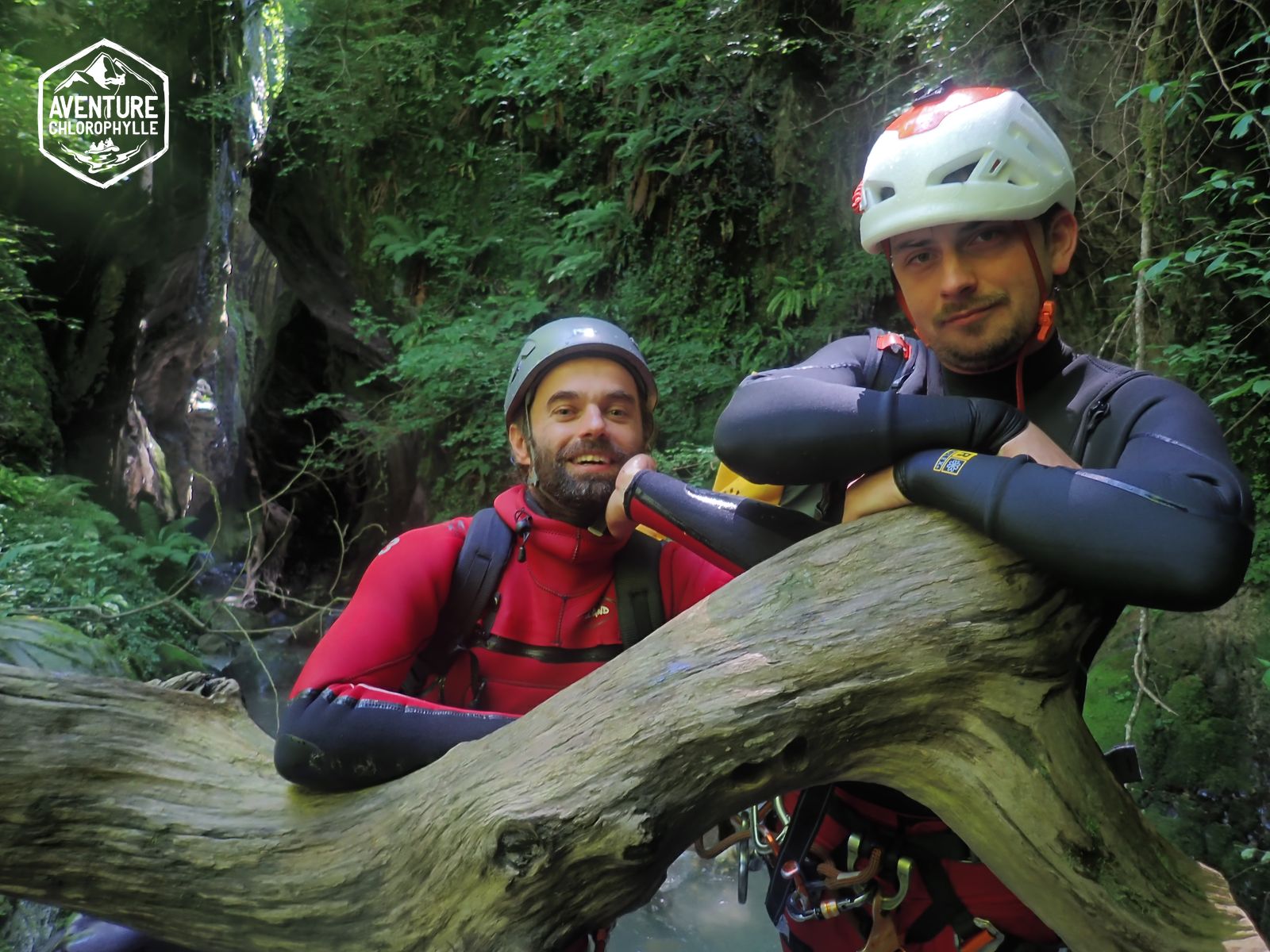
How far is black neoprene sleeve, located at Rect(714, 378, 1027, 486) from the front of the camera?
4.57 feet

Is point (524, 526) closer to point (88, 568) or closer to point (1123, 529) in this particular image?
point (1123, 529)

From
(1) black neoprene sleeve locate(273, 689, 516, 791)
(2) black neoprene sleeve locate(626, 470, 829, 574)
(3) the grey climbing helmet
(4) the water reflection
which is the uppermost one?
(3) the grey climbing helmet

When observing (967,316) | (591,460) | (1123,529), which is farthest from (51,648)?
(1123,529)

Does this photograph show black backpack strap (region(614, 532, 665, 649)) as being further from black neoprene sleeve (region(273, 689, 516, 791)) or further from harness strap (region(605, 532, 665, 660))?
black neoprene sleeve (region(273, 689, 516, 791))

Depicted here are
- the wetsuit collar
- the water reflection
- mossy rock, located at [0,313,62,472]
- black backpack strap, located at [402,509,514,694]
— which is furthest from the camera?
mossy rock, located at [0,313,62,472]

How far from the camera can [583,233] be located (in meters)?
7.20

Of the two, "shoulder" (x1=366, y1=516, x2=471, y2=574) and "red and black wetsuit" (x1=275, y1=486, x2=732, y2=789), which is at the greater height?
"shoulder" (x1=366, y1=516, x2=471, y2=574)

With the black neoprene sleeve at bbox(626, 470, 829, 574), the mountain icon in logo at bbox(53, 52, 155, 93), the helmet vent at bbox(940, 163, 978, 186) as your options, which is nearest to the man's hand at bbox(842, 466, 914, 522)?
the black neoprene sleeve at bbox(626, 470, 829, 574)

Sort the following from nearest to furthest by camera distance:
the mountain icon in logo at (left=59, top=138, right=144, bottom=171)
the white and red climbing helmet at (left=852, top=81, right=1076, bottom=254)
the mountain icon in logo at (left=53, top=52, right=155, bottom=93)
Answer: the white and red climbing helmet at (left=852, top=81, right=1076, bottom=254) → the mountain icon in logo at (left=53, top=52, right=155, bottom=93) → the mountain icon in logo at (left=59, top=138, right=144, bottom=171)

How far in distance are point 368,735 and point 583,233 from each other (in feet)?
20.1

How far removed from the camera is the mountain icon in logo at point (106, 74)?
11414 millimetres

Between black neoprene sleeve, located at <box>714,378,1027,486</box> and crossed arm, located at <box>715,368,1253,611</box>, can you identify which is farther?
black neoprene sleeve, located at <box>714,378,1027,486</box>

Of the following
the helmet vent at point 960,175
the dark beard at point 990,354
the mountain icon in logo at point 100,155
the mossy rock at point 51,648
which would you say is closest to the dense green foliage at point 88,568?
the mossy rock at point 51,648

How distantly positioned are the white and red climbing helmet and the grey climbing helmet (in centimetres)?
77
